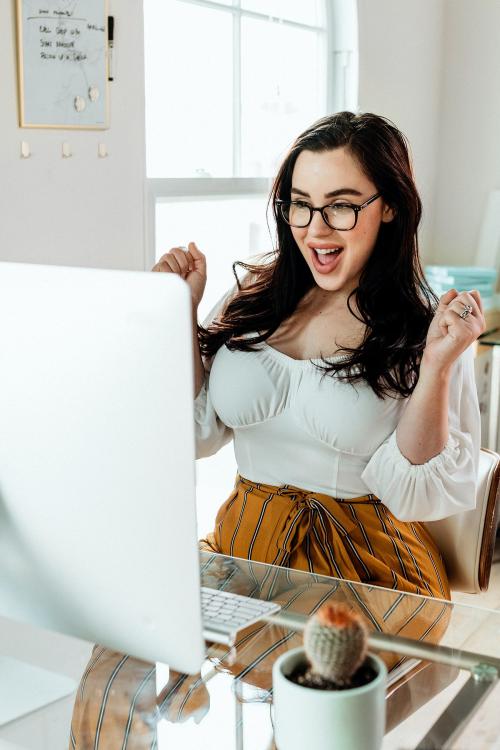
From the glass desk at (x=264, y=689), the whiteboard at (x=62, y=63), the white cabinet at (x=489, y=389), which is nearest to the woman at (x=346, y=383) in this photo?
the glass desk at (x=264, y=689)

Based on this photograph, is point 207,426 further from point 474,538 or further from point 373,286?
point 474,538

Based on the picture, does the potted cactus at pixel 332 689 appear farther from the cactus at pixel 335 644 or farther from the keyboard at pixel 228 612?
the keyboard at pixel 228 612

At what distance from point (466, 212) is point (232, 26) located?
4.53ft

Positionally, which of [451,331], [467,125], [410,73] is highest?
[410,73]

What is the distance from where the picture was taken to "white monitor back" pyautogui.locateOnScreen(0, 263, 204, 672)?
84 cm

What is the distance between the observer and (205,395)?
1.77 metres

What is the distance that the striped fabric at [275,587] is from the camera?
3.42ft

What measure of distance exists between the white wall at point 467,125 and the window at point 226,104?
689 millimetres

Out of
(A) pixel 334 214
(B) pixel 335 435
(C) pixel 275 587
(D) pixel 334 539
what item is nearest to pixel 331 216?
(A) pixel 334 214

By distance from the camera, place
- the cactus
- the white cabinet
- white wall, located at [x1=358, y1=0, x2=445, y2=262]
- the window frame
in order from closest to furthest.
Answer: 1. the cactus
2. the window frame
3. the white cabinet
4. white wall, located at [x1=358, y1=0, x2=445, y2=262]

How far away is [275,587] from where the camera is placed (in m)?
1.31

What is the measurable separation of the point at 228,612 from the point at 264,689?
→ 13cm

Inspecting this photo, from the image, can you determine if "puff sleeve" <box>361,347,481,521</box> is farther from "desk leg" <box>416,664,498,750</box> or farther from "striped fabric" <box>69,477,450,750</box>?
"desk leg" <box>416,664,498,750</box>

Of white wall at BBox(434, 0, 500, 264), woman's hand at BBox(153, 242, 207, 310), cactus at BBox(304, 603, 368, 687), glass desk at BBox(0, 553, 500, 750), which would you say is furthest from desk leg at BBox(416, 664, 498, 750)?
white wall at BBox(434, 0, 500, 264)
